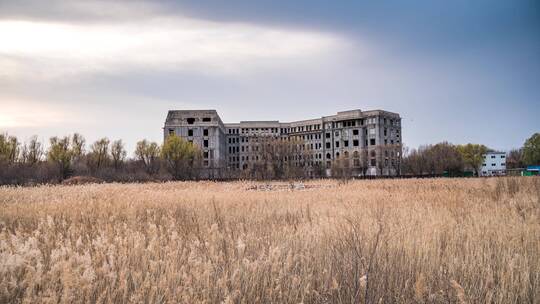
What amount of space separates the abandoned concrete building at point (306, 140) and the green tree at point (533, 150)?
28284 mm

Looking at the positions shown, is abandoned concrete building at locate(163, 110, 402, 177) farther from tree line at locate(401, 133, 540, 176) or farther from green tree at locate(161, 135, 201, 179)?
green tree at locate(161, 135, 201, 179)

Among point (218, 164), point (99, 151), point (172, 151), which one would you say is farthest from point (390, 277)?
point (218, 164)

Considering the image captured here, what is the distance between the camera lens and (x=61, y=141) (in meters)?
65.2

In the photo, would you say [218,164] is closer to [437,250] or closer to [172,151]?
[172,151]

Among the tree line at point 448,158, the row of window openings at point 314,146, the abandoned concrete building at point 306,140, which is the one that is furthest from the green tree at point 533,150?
the row of window openings at point 314,146

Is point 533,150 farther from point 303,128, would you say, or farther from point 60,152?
point 60,152

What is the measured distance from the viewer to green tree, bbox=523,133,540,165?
8881 cm

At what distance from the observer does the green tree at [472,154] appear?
9756cm

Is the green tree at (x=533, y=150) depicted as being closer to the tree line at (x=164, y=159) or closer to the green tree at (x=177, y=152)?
the tree line at (x=164, y=159)

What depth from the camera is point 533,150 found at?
9019 centimetres

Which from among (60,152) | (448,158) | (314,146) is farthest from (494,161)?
(60,152)

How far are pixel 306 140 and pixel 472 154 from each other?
42.1 meters

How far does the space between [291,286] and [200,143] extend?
84863 millimetres

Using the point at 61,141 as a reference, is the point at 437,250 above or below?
below
